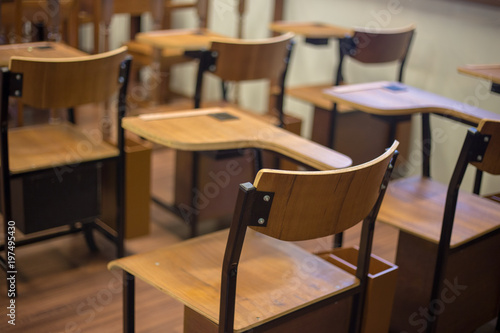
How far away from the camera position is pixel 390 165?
5.57 ft

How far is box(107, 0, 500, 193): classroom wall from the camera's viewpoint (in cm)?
367

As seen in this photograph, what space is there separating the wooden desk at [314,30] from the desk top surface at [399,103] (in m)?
1.09

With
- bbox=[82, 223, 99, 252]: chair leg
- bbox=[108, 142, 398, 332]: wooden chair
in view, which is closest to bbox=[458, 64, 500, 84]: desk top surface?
bbox=[108, 142, 398, 332]: wooden chair

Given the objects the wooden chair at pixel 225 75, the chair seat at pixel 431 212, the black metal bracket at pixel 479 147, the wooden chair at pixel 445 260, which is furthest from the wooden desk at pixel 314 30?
the black metal bracket at pixel 479 147

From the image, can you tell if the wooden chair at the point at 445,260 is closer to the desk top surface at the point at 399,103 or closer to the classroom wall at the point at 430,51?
the desk top surface at the point at 399,103

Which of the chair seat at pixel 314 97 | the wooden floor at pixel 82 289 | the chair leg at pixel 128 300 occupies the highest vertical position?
the chair seat at pixel 314 97

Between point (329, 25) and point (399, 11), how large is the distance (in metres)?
0.45

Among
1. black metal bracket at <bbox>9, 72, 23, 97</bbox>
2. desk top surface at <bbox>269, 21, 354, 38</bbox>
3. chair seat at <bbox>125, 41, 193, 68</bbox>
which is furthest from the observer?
chair seat at <bbox>125, 41, 193, 68</bbox>

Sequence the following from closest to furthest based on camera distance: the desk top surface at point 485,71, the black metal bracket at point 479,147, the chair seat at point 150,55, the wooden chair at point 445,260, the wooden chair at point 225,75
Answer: the black metal bracket at point 479,147 < the wooden chair at point 445,260 < the desk top surface at point 485,71 < the wooden chair at point 225,75 < the chair seat at point 150,55

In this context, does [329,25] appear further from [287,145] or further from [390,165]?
[390,165]

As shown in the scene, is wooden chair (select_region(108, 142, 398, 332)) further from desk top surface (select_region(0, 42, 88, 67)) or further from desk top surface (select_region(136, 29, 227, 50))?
desk top surface (select_region(136, 29, 227, 50))

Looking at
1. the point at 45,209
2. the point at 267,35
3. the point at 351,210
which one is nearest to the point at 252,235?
the point at 351,210

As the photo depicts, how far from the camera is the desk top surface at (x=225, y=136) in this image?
6.75 ft

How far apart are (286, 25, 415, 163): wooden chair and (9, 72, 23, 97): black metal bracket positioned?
1.52m
